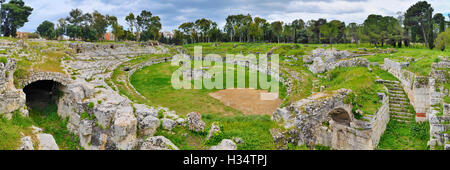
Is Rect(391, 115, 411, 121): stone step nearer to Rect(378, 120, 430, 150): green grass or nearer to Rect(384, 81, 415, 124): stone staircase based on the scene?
Rect(384, 81, 415, 124): stone staircase

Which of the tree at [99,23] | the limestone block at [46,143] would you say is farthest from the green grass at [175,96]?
the tree at [99,23]

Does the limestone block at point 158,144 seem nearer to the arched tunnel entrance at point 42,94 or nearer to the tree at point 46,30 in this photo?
the arched tunnel entrance at point 42,94

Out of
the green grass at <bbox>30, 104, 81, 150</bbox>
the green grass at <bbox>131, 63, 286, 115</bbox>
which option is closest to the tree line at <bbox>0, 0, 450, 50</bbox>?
the green grass at <bbox>131, 63, 286, 115</bbox>

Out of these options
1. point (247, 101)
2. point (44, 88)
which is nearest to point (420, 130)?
point (247, 101)

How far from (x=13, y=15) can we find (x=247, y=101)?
50.2 meters

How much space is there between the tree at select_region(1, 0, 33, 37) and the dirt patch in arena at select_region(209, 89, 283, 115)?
4506 centimetres

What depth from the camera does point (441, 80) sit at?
14.7m

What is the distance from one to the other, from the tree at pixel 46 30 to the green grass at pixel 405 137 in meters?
71.0

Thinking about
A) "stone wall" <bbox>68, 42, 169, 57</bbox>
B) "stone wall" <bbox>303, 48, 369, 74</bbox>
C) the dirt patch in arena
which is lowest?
the dirt patch in arena

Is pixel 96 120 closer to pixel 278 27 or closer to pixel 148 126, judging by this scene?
pixel 148 126

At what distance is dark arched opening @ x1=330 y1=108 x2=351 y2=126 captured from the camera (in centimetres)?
1399

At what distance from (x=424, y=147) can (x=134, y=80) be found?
26.8m

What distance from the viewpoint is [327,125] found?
12.9 metres

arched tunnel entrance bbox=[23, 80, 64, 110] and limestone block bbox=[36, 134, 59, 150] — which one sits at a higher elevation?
arched tunnel entrance bbox=[23, 80, 64, 110]
